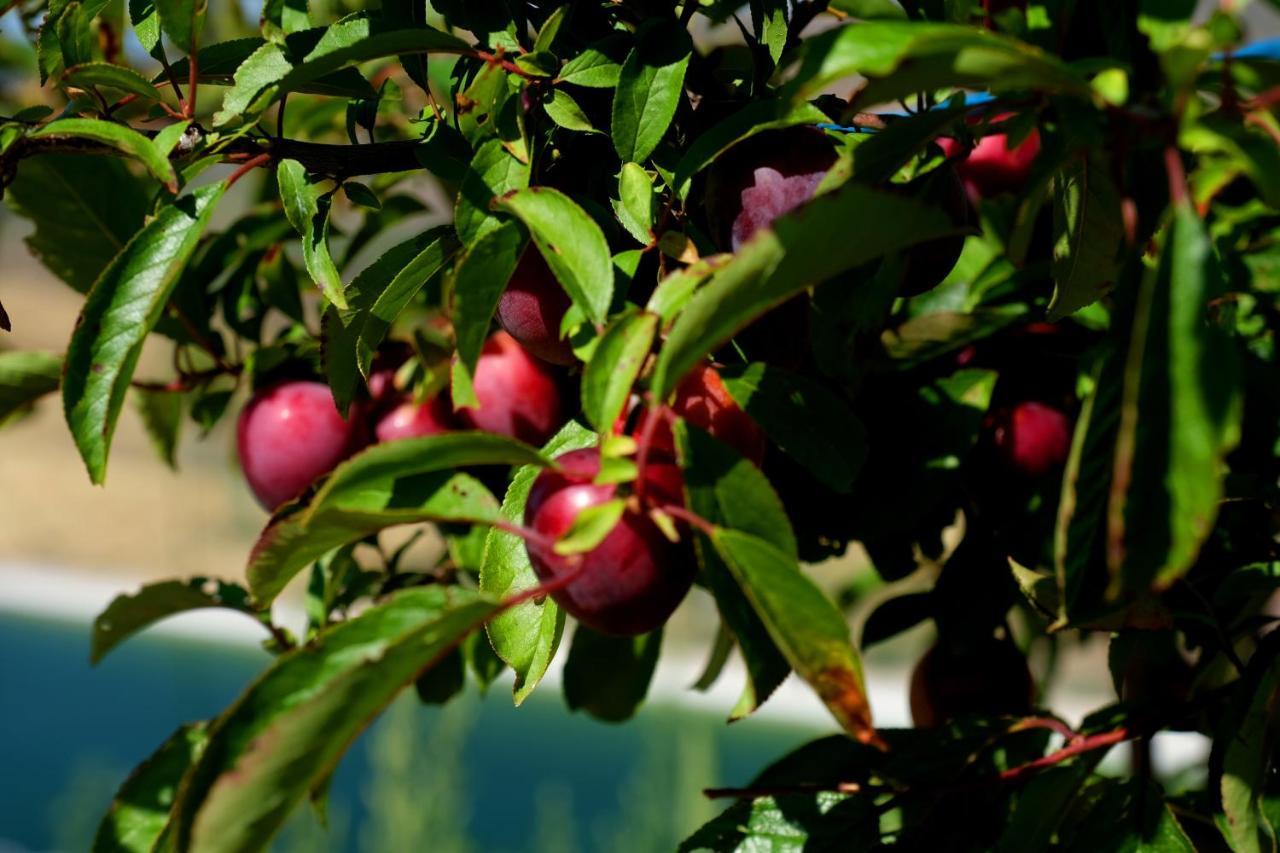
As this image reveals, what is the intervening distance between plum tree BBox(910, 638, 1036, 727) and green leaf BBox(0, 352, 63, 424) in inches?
17.1

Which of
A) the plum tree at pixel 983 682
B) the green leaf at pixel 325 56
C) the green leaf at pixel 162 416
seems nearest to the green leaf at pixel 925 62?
the green leaf at pixel 325 56

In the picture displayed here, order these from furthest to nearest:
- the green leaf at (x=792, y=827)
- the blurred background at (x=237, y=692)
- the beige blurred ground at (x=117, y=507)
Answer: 1. the beige blurred ground at (x=117, y=507)
2. the blurred background at (x=237, y=692)
3. the green leaf at (x=792, y=827)

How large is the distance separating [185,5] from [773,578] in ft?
0.91

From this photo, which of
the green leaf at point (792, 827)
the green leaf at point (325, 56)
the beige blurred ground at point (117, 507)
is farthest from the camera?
the beige blurred ground at point (117, 507)

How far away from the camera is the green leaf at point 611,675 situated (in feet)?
2.12

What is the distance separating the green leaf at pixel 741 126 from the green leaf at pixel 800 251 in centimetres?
8

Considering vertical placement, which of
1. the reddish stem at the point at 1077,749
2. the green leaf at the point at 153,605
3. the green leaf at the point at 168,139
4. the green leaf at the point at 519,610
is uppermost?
the green leaf at the point at 168,139

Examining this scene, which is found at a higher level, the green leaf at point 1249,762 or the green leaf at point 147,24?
the green leaf at point 147,24

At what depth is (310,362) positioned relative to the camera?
2.07 ft

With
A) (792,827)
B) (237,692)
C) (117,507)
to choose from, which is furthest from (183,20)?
(117,507)

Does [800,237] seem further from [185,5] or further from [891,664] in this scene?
[891,664]

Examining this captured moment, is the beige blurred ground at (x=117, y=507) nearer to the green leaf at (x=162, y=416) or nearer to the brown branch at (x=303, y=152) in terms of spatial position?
the green leaf at (x=162, y=416)

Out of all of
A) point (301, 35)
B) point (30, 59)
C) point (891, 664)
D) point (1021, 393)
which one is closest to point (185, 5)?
point (301, 35)

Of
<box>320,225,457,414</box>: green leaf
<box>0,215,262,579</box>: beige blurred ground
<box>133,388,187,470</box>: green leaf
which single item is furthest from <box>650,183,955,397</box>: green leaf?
<box>0,215,262,579</box>: beige blurred ground
